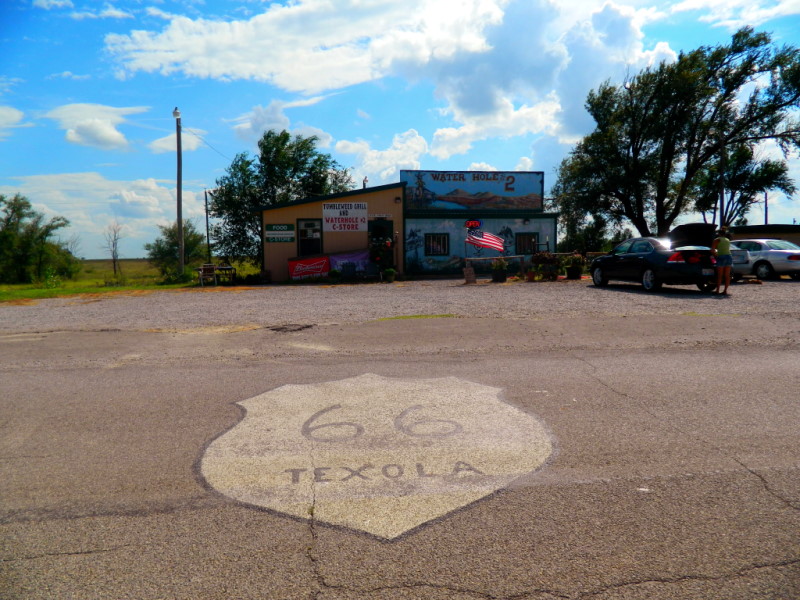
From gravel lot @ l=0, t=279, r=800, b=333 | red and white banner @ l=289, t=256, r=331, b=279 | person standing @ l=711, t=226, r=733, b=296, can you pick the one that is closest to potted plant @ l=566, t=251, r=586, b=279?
gravel lot @ l=0, t=279, r=800, b=333

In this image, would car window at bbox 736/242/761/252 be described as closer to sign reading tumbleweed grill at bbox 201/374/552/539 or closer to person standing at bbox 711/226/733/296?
person standing at bbox 711/226/733/296

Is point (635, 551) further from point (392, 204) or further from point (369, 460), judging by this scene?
point (392, 204)

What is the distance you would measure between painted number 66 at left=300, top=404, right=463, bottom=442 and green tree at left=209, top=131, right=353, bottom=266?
30.8 m

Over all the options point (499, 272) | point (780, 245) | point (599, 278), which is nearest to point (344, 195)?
point (499, 272)

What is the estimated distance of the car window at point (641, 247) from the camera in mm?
17122

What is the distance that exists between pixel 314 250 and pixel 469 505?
80.1 ft

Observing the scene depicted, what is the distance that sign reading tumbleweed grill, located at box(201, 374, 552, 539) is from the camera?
12.0 ft

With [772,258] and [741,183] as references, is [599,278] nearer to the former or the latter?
[772,258]

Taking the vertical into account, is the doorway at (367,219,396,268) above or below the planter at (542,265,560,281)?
above

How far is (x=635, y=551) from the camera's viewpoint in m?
3.09

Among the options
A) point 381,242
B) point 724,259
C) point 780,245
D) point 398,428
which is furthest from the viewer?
point 381,242

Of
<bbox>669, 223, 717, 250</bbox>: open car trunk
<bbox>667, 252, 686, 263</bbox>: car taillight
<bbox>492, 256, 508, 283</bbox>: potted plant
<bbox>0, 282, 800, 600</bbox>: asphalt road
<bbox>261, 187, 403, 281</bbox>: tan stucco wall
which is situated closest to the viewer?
<bbox>0, 282, 800, 600</bbox>: asphalt road

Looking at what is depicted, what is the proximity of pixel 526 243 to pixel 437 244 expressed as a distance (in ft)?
14.7

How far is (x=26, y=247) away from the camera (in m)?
44.4
